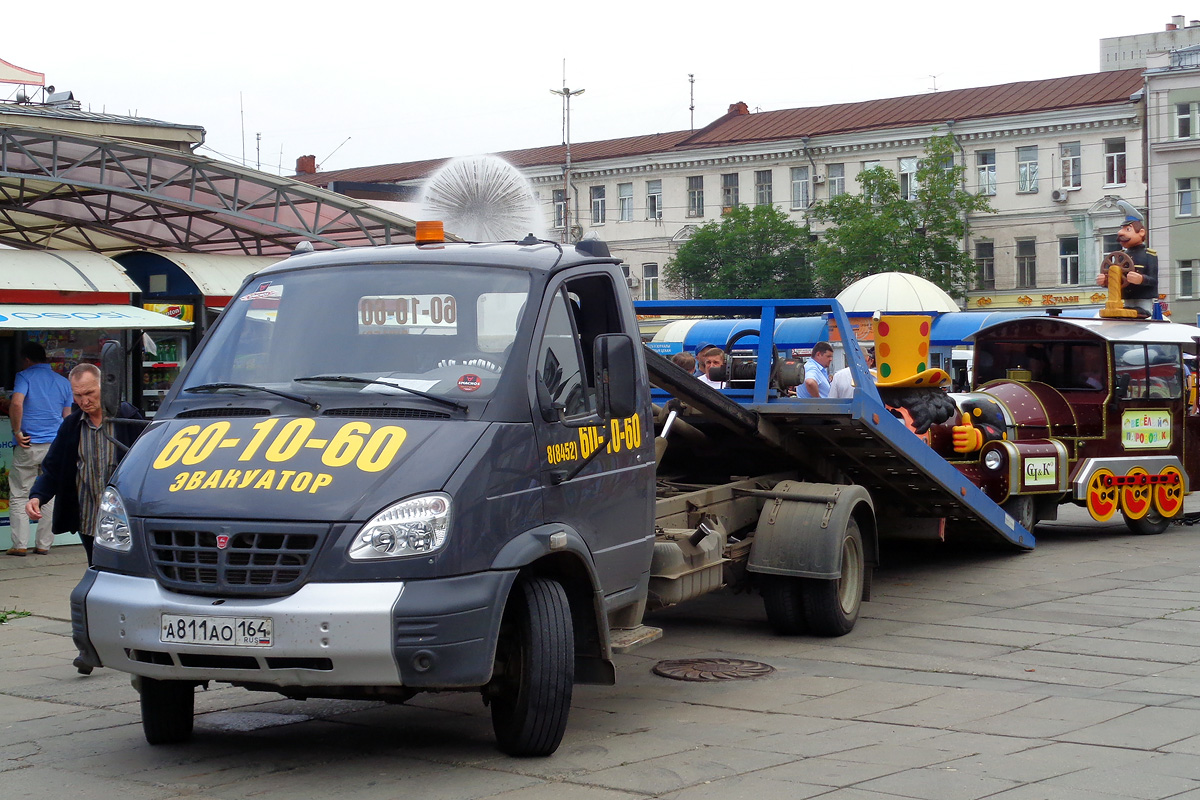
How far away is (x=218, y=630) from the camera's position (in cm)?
541

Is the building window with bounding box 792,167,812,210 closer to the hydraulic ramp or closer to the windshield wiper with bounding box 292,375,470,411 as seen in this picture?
the hydraulic ramp

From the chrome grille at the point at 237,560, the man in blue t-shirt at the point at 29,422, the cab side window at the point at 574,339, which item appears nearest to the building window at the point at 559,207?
the man in blue t-shirt at the point at 29,422

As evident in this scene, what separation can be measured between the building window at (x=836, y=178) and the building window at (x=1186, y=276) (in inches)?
587

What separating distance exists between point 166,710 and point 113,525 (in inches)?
38.1

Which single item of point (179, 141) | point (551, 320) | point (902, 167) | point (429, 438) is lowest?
point (429, 438)

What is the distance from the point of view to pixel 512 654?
596cm

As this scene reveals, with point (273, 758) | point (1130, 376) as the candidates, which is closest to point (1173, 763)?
point (273, 758)

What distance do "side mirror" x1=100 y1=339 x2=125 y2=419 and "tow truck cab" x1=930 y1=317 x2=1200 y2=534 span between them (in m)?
8.74

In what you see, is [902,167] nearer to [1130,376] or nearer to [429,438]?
[1130,376]

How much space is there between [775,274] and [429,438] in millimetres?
57837

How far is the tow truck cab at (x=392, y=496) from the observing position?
540 cm

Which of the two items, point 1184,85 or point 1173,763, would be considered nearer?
point 1173,763

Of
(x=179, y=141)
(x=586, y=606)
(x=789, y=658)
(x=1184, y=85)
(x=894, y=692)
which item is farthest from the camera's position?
(x=1184, y=85)

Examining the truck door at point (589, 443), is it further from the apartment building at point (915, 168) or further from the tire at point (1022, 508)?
the apartment building at point (915, 168)
